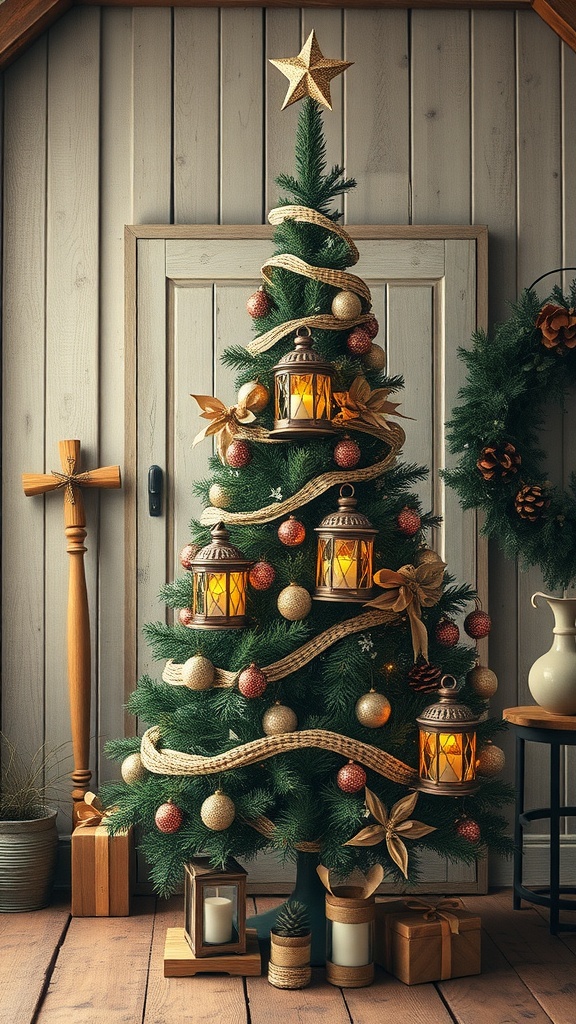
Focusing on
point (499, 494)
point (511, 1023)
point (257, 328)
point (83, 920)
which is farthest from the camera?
point (499, 494)

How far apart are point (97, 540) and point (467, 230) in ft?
4.64

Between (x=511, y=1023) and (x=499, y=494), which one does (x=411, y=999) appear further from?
(x=499, y=494)

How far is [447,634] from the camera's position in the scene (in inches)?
93.9

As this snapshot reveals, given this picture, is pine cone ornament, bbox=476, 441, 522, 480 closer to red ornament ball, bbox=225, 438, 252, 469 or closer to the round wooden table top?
the round wooden table top

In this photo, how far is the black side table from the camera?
2641 millimetres

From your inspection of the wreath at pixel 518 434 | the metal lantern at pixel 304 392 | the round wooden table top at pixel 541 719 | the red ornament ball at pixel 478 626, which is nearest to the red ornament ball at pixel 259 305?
the metal lantern at pixel 304 392

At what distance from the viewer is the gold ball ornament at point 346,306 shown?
7.70ft

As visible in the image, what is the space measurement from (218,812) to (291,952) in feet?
1.17

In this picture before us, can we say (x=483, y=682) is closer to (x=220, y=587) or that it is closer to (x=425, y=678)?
(x=425, y=678)

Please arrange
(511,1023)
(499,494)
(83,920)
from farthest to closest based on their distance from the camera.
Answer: (499,494) < (83,920) < (511,1023)

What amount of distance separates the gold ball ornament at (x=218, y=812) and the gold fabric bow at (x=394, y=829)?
254 millimetres

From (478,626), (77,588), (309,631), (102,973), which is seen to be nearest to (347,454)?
(309,631)


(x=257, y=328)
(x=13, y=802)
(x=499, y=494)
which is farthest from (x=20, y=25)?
(x=13, y=802)

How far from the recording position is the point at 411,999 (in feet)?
7.25
